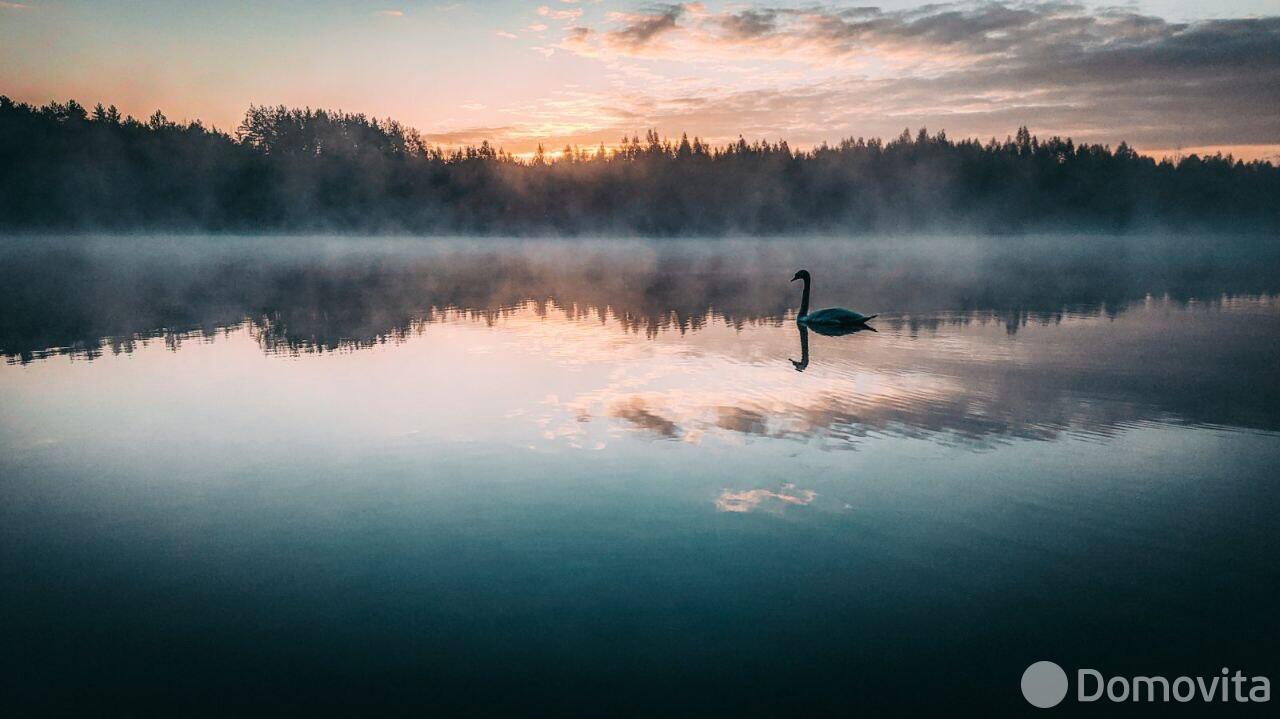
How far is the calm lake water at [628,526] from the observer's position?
594 centimetres

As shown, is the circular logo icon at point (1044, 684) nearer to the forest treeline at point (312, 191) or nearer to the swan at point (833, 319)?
the swan at point (833, 319)

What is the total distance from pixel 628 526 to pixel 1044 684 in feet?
14.9

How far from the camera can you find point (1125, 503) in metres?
9.22

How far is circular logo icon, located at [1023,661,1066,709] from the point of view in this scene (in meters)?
5.64

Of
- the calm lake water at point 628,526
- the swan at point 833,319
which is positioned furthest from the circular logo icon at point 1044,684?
the swan at point 833,319

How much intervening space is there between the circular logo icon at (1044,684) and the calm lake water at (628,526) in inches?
6.3

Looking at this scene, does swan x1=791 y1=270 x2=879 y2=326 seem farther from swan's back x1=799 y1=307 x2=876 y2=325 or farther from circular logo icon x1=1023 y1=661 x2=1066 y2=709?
circular logo icon x1=1023 y1=661 x2=1066 y2=709

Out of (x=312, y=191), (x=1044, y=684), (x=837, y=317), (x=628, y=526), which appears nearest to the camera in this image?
(x=1044, y=684)

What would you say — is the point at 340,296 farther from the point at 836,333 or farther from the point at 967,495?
the point at 967,495

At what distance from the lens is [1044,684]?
5.82 meters

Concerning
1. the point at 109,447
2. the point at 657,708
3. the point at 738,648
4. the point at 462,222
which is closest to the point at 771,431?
the point at 738,648

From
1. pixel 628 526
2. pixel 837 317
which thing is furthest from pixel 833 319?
pixel 628 526

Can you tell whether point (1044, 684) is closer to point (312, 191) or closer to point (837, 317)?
point (837, 317)

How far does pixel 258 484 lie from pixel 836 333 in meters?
18.5
